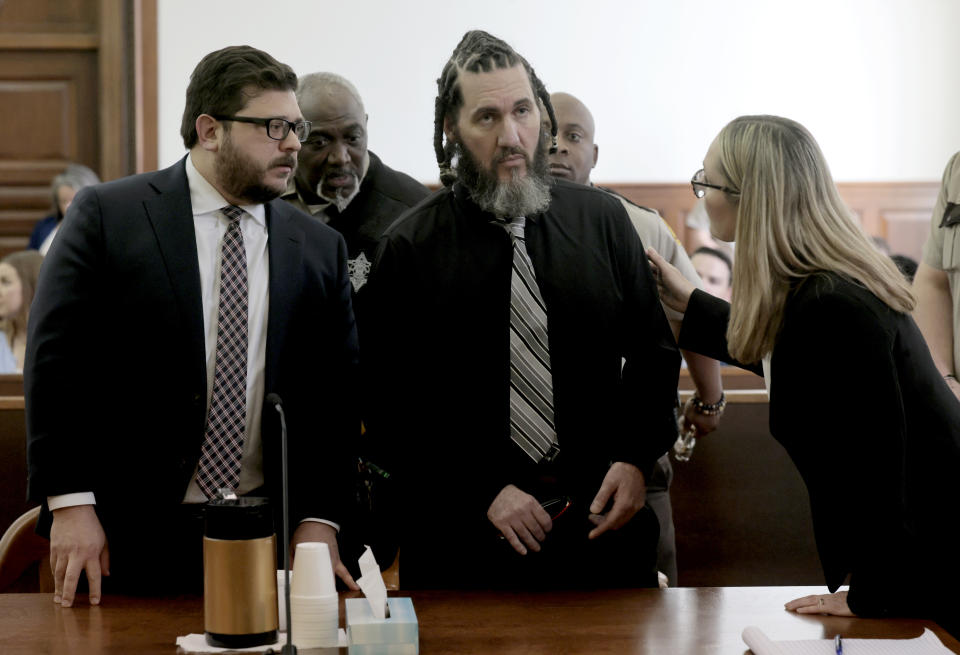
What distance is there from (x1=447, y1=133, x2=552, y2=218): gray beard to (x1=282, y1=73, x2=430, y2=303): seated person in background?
19.3 inches

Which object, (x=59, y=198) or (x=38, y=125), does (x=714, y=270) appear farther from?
(x=38, y=125)

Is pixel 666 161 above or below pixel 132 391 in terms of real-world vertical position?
above

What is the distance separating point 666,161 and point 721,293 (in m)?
2.00

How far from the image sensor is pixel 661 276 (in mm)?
2531

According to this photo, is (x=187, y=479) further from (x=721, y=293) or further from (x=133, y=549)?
(x=721, y=293)

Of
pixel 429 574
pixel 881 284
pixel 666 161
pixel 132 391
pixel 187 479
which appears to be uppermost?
pixel 666 161

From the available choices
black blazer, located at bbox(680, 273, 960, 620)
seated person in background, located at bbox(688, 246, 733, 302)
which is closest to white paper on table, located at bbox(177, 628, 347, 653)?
black blazer, located at bbox(680, 273, 960, 620)

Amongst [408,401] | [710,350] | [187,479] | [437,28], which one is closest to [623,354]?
[710,350]

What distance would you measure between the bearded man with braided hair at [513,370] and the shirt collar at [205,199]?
0.27 metres

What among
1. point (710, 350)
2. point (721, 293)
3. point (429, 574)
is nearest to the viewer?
point (429, 574)

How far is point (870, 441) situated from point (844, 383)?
0.34 feet

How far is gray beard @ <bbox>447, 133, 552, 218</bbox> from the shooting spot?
2.32m

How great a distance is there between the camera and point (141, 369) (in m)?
2.11

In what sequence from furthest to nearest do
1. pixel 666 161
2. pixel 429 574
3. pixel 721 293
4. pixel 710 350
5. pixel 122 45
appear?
pixel 666 161
pixel 122 45
pixel 721 293
pixel 710 350
pixel 429 574
